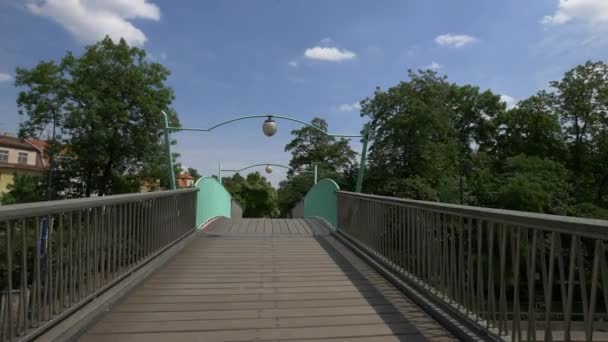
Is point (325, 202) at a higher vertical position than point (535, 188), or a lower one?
lower

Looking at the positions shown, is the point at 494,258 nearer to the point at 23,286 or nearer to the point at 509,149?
the point at 23,286

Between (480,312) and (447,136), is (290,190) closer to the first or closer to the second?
(447,136)

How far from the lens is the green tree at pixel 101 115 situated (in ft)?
78.3

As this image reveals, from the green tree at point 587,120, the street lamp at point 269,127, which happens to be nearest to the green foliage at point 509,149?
the green tree at point 587,120

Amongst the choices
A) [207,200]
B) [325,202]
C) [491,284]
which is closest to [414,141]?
[325,202]

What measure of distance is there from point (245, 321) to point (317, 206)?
9.30 meters

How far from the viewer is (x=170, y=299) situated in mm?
3797

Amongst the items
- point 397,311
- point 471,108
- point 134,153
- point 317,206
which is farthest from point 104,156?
point 471,108

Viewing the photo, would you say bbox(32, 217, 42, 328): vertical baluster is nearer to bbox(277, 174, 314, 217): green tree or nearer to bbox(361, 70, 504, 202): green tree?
bbox(361, 70, 504, 202): green tree

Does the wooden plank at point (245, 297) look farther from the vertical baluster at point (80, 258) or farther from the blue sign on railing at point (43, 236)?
the blue sign on railing at point (43, 236)

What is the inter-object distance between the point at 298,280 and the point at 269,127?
273 inches

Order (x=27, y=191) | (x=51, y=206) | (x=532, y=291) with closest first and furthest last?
(x=532, y=291) → (x=51, y=206) → (x=27, y=191)

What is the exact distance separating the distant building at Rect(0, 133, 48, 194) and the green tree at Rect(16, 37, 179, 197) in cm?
1973

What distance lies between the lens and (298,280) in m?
4.62
